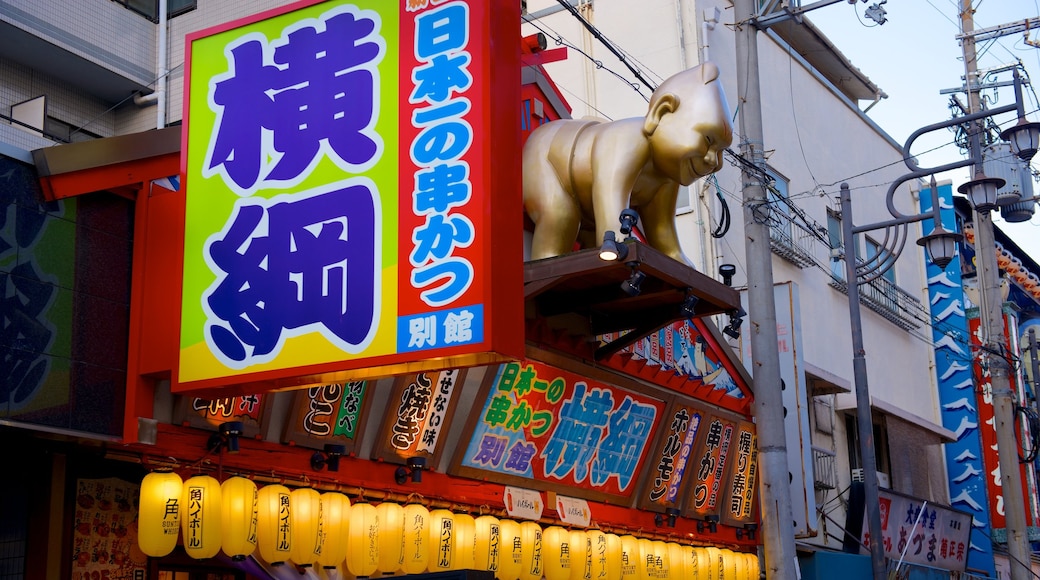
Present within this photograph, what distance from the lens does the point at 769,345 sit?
1592 cm

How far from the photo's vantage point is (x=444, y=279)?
944 centimetres

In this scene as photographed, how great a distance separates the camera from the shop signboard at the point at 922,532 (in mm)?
25391

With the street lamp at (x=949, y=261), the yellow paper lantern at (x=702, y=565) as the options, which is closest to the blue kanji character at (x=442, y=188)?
the street lamp at (x=949, y=261)

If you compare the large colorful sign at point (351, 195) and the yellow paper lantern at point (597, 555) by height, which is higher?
the large colorful sign at point (351, 195)

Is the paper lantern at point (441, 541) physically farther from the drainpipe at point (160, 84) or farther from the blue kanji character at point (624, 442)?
the drainpipe at point (160, 84)

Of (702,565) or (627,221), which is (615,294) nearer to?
(627,221)

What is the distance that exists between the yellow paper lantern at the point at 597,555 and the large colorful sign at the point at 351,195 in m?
7.60

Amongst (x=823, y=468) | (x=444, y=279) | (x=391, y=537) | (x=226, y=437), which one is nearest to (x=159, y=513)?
(x=226, y=437)

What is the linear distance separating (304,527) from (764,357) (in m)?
6.84

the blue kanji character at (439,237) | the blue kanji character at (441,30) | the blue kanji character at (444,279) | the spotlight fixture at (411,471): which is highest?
the blue kanji character at (441,30)

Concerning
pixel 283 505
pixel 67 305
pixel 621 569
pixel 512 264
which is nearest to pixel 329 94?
pixel 512 264

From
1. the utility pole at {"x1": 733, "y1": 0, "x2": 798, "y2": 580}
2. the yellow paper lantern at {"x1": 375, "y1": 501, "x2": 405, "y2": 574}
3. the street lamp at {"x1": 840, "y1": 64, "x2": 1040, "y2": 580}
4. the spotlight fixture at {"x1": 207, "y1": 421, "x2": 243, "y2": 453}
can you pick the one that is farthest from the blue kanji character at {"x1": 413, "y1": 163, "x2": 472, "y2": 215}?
the street lamp at {"x1": 840, "y1": 64, "x2": 1040, "y2": 580}

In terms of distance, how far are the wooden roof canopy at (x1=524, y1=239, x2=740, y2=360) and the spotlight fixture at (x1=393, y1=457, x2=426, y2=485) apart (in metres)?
2.38

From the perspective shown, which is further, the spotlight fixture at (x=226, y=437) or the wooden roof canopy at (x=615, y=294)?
the wooden roof canopy at (x=615, y=294)
